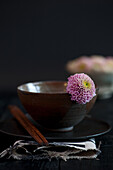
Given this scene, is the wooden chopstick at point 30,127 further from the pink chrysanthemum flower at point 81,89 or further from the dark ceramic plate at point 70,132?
the pink chrysanthemum flower at point 81,89

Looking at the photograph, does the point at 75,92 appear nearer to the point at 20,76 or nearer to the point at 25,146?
the point at 25,146

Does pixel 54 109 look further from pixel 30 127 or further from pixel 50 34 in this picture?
pixel 50 34

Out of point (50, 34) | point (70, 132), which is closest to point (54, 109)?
point (70, 132)

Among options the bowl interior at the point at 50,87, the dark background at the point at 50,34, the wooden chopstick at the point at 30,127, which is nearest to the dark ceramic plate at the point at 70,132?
the wooden chopstick at the point at 30,127

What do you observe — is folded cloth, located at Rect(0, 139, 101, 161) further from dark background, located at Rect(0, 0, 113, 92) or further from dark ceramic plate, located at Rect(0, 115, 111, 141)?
dark background, located at Rect(0, 0, 113, 92)

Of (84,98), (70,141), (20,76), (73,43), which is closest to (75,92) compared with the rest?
(84,98)

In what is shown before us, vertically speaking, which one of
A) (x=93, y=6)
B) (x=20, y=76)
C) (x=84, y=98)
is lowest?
(x=20, y=76)
